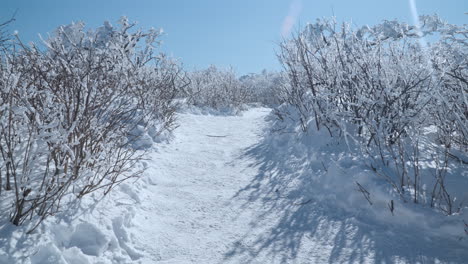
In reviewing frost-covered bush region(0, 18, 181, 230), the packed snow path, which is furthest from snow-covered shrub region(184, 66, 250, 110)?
the packed snow path

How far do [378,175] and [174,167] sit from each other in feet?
8.87

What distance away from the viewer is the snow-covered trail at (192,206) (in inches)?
81.4

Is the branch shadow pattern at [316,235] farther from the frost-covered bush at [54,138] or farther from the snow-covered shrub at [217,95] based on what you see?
the snow-covered shrub at [217,95]

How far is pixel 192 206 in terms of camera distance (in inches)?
109

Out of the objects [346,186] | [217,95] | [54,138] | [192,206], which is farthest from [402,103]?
[217,95]

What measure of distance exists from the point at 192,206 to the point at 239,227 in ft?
2.03

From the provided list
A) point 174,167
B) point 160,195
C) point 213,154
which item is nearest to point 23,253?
point 160,195

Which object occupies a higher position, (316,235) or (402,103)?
(402,103)

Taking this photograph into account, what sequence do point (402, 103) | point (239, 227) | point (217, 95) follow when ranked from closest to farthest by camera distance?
point (239, 227) < point (402, 103) < point (217, 95)

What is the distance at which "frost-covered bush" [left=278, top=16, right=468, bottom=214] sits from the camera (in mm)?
2492

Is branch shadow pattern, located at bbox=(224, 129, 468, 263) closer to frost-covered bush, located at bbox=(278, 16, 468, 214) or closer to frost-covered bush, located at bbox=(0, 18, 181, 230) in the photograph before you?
frost-covered bush, located at bbox=(278, 16, 468, 214)

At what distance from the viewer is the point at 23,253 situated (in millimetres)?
1513

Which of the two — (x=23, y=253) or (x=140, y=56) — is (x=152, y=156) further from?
(x=140, y=56)

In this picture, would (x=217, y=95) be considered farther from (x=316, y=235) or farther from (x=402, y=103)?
(x=316, y=235)
